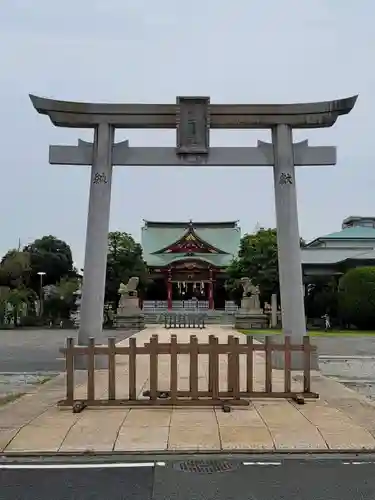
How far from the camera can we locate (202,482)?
17.9 feet

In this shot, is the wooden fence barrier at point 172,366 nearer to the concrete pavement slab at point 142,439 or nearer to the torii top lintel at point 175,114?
the concrete pavement slab at point 142,439

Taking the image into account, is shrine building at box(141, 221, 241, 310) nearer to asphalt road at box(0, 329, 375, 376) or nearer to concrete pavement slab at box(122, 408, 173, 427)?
asphalt road at box(0, 329, 375, 376)

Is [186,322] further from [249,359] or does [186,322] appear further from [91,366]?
[91,366]

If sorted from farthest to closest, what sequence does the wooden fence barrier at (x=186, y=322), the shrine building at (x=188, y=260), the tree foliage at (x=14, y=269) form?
1. the shrine building at (x=188, y=260)
2. the tree foliage at (x=14, y=269)
3. the wooden fence barrier at (x=186, y=322)

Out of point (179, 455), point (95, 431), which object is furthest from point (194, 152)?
point (179, 455)

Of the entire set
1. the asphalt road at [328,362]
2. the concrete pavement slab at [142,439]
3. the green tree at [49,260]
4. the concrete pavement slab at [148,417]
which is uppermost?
the green tree at [49,260]

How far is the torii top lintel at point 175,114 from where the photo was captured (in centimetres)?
1414

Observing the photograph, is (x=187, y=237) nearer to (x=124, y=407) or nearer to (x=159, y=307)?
(x=159, y=307)

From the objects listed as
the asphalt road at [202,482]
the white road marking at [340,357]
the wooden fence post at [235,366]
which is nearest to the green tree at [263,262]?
the white road marking at [340,357]

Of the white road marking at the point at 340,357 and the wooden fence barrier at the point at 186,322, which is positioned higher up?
the wooden fence barrier at the point at 186,322

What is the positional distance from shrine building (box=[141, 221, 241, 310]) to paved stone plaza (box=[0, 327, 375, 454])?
48005 millimetres

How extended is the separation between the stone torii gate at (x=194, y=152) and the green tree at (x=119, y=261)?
30.6 meters

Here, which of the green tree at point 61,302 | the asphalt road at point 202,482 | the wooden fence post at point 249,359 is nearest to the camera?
the asphalt road at point 202,482

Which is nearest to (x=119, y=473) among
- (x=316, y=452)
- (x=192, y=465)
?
(x=192, y=465)
